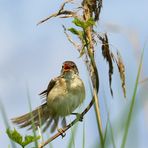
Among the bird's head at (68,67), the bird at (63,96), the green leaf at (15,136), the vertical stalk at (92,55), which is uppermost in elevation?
the vertical stalk at (92,55)

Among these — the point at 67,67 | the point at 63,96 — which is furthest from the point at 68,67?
the point at 63,96

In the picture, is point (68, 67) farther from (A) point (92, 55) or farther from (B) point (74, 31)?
(A) point (92, 55)

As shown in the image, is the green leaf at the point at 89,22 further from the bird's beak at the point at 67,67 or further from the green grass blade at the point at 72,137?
the bird's beak at the point at 67,67

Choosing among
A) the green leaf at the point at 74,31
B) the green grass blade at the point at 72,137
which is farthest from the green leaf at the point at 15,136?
the green leaf at the point at 74,31

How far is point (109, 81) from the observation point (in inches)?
73.9

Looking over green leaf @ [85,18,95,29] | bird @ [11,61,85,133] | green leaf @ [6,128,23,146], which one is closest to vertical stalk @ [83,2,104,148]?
green leaf @ [85,18,95,29]

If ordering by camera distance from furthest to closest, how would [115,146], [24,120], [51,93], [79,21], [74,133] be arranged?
1. [51,93]
2. [24,120]
3. [79,21]
4. [74,133]
5. [115,146]

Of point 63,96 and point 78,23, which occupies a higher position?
point 78,23

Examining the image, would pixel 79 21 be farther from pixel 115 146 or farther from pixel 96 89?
pixel 115 146

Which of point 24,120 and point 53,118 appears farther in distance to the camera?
point 53,118

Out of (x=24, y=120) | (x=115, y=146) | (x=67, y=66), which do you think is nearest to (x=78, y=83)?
(x=67, y=66)

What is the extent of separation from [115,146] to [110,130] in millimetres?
63

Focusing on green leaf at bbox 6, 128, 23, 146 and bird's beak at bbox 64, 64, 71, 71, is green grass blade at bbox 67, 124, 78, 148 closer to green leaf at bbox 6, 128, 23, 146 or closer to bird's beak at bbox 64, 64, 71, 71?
green leaf at bbox 6, 128, 23, 146

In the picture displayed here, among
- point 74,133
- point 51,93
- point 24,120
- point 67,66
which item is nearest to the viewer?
point 74,133
